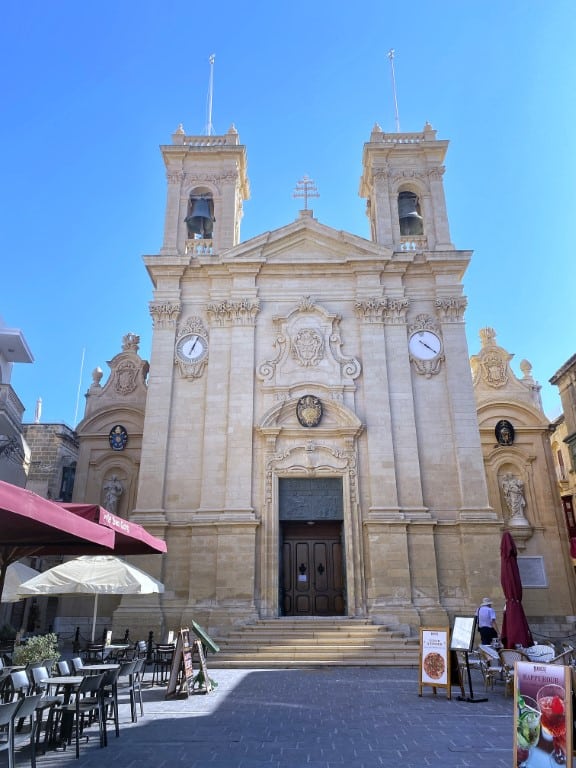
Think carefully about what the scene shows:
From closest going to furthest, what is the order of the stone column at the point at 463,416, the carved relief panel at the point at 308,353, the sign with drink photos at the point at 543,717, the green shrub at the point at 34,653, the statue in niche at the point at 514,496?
1. the sign with drink photos at the point at 543,717
2. the green shrub at the point at 34,653
3. the stone column at the point at 463,416
4. the carved relief panel at the point at 308,353
5. the statue in niche at the point at 514,496

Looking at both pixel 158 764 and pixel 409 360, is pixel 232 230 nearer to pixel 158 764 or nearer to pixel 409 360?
pixel 409 360

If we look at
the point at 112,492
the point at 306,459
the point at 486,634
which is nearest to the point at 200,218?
the point at 306,459

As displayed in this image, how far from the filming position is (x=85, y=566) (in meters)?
12.2

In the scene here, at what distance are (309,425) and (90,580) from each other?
32.7 ft

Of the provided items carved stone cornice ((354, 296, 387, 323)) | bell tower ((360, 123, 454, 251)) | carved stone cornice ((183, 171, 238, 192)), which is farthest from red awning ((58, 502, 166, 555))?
carved stone cornice ((183, 171, 238, 192))

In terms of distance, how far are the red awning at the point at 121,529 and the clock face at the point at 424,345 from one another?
13105 mm

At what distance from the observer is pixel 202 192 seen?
25.0 meters

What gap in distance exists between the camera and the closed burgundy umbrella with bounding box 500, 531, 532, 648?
12.1 m

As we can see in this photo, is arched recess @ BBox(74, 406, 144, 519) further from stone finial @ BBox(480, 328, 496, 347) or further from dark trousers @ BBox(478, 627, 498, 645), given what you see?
stone finial @ BBox(480, 328, 496, 347)

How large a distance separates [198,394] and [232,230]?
23.9 feet

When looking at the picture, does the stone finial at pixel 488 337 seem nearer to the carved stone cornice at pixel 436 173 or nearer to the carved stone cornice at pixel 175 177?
the carved stone cornice at pixel 436 173

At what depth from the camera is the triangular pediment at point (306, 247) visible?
22516 mm

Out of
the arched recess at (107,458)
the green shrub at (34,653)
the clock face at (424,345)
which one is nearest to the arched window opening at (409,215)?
the clock face at (424,345)

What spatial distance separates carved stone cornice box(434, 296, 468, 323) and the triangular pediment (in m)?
2.77
